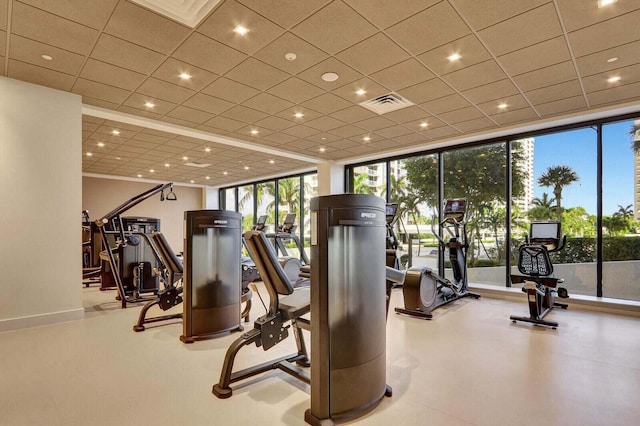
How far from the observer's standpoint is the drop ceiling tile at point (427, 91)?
14.7 feet

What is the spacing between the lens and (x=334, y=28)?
3.25m

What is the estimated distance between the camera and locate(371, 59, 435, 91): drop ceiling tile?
3995mm

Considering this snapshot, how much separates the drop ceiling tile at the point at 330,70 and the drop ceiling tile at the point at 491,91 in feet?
5.52

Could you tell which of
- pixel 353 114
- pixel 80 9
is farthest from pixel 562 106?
pixel 80 9

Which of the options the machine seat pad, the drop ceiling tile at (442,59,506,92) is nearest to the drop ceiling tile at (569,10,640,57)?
the drop ceiling tile at (442,59,506,92)

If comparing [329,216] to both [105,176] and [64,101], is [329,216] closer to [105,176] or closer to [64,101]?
[64,101]

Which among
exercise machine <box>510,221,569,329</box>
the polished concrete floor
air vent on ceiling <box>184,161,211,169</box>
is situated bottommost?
the polished concrete floor

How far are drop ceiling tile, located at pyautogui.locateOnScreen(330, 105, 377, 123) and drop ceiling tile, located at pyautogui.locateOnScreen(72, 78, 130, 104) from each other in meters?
3.15

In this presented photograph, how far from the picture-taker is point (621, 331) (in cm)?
427

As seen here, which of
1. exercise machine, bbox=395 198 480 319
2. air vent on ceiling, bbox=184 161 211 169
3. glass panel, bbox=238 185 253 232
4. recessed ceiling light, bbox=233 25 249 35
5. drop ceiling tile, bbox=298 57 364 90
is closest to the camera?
recessed ceiling light, bbox=233 25 249 35

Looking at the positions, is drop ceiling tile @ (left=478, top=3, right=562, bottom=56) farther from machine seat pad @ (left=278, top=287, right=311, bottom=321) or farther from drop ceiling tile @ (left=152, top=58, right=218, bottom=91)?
drop ceiling tile @ (left=152, top=58, right=218, bottom=91)

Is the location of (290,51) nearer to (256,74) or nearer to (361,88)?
(256,74)

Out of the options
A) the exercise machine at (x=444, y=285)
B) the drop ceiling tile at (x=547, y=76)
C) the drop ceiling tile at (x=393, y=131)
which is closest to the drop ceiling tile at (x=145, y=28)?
the drop ceiling tile at (x=547, y=76)

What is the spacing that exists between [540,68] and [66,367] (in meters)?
5.89
